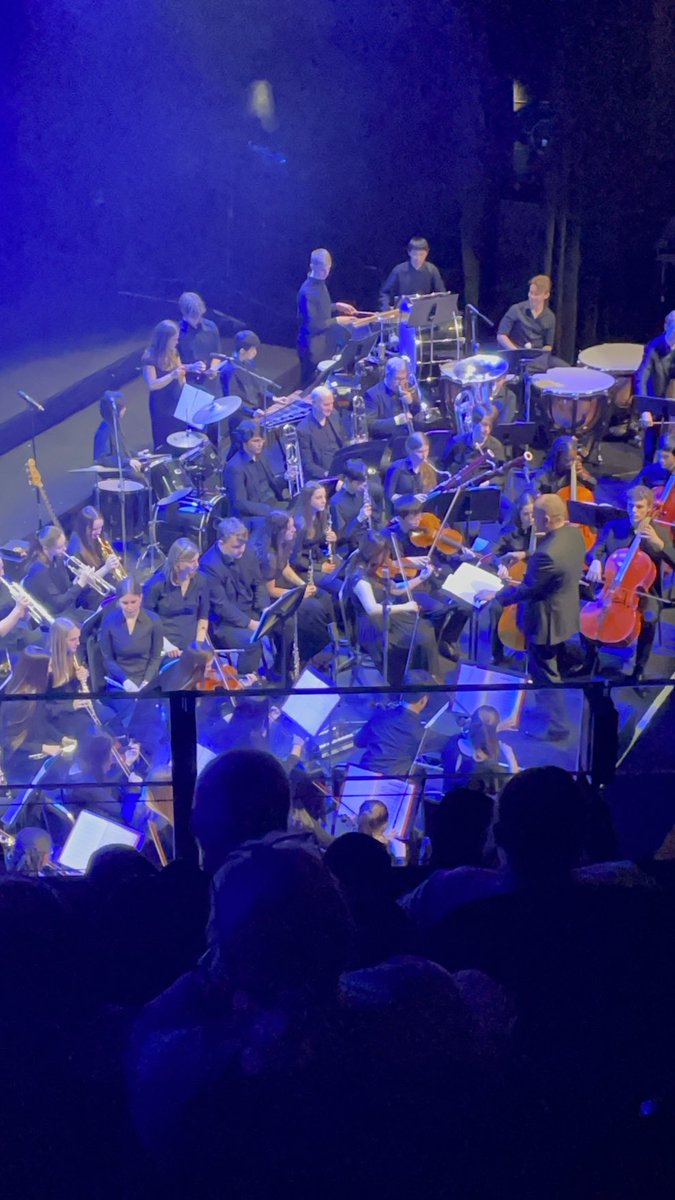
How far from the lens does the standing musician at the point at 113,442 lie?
9461 mm

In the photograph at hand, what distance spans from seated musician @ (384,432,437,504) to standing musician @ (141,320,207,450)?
2.17 metres

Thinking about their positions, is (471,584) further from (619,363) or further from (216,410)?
(619,363)

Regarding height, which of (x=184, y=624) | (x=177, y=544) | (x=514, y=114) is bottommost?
(x=184, y=624)

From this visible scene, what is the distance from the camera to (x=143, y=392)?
1316cm

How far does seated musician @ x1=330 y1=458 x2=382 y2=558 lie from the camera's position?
9094 mm

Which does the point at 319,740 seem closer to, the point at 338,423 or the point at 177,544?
the point at 177,544

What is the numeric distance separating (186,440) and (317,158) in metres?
5.46

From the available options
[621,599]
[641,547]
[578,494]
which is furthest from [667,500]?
[621,599]

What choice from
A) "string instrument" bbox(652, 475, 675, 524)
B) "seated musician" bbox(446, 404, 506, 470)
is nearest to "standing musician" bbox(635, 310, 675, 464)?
"seated musician" bbox(446, 404, 506, 470)

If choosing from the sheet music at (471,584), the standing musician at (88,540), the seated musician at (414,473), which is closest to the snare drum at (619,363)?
the seated musician at (414,473)

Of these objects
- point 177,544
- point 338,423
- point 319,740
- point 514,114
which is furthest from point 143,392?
point 319,740

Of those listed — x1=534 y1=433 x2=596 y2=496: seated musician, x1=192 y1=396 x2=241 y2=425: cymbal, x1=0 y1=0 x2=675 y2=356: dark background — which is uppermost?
x1=0 y1=0 x2=675 y2=356: dark background

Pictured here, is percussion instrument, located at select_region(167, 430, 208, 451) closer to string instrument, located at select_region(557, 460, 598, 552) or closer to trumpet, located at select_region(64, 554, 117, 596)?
Result: trumpet, located at select_region(64, 554, 117, 596)

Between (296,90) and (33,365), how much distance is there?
416 centimetres
